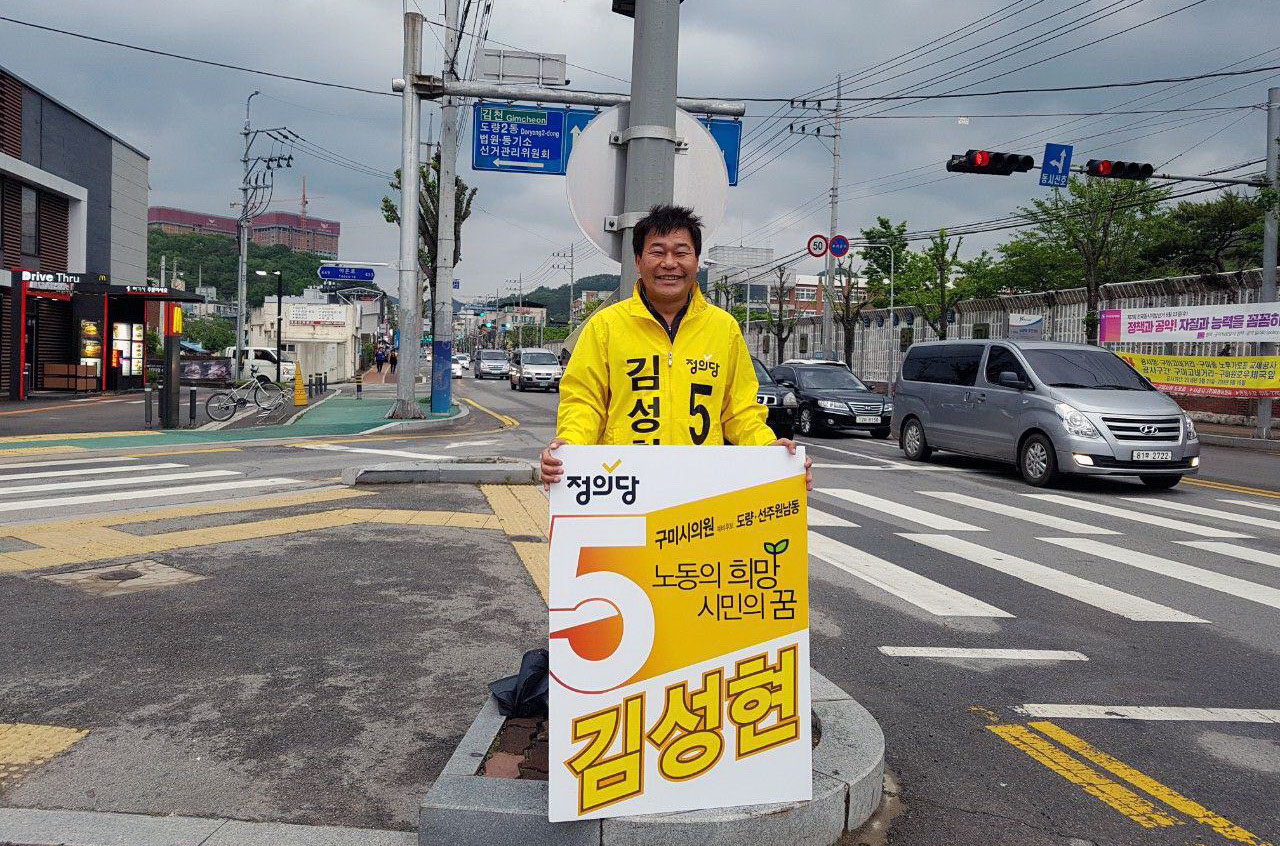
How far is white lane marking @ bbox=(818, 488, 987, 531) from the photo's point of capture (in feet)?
29.1

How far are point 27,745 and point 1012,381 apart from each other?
36.7 feet

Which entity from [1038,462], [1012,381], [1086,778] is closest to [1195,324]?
[1012,381]

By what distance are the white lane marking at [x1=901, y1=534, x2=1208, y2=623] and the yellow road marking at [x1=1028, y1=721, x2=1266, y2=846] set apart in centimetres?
220

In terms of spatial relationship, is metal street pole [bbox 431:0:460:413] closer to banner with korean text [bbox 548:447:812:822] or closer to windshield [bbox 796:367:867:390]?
windshield [bbox 796:367:867:390]

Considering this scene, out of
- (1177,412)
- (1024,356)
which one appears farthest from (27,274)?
(1177,412)

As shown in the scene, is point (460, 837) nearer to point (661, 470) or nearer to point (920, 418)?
point (661, 470)

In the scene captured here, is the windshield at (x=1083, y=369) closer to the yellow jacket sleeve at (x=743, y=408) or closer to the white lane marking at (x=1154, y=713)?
the white lane marking at (x=1154, y=713)

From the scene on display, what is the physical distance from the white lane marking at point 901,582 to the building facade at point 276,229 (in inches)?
6495

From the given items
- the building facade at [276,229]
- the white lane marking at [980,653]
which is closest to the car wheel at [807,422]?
the white lane marking at [980,653]

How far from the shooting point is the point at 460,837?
2.78 meters

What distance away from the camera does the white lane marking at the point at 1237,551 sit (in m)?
7.49

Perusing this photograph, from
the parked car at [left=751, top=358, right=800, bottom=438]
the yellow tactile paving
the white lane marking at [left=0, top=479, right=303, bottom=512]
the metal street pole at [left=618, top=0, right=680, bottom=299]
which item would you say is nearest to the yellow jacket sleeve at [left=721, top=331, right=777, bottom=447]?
the metal street pole at [left=618, top=0, right=680, bottom=299]

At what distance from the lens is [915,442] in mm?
14820

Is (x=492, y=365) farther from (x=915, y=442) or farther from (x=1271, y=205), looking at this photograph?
(x=915, y=442)
